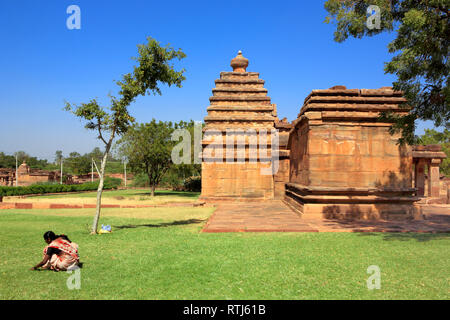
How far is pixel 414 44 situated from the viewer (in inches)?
263

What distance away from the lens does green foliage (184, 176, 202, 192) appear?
112ft

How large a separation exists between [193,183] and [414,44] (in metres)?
29.3

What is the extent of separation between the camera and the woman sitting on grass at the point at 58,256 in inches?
179

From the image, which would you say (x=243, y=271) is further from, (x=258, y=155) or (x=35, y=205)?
(x=35, y=205)

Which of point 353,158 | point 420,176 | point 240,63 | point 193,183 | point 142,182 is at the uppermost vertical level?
point 240,63

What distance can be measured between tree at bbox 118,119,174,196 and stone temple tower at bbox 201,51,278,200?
378 inches

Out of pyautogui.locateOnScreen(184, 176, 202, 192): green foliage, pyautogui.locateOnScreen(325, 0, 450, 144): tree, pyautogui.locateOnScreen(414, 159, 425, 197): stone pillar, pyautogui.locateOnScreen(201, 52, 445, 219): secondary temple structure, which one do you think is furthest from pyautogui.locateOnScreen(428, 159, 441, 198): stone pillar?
pyautogui.locateOnScreen(184, 176, 202, 192): green foliage

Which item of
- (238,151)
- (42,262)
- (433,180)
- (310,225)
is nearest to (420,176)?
(433,180)

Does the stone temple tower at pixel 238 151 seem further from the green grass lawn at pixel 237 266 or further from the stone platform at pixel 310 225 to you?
the green grass lawn at pixel 237 266

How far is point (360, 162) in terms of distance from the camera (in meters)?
9.52

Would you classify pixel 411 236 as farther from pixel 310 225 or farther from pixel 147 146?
pixel 147 146

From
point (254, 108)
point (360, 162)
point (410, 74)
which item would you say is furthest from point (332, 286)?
point (254, 108)

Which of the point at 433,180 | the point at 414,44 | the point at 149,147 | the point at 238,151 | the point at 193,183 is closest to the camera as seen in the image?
the point at 414,44

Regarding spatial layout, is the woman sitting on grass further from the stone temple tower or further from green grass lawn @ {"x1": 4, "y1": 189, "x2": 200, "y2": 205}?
green grass lawn @ {"x1": 4, "y1": 189, "x2": 200, "y2": 205}
